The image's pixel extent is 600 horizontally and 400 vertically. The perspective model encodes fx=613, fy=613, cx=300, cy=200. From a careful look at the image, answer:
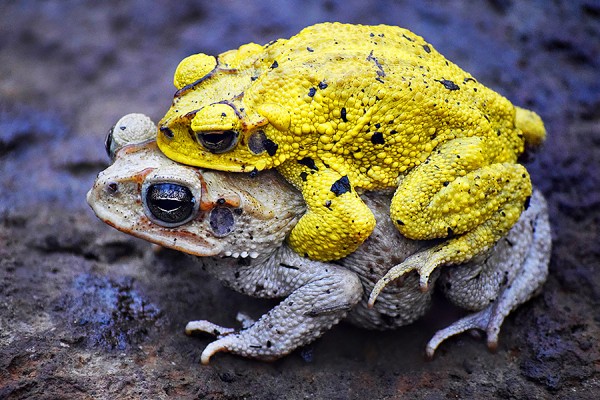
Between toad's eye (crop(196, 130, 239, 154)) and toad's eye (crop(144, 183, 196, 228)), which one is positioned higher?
toad's eye (crop(196, 130, 239, 154))

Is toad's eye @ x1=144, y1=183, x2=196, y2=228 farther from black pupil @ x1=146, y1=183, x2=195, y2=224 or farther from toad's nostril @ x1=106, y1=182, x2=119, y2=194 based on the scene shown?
toad's nostril @ x1=106, y1=182, x2=119, y2=194

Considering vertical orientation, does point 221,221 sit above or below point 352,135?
below

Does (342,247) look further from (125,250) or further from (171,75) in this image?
(171,75)

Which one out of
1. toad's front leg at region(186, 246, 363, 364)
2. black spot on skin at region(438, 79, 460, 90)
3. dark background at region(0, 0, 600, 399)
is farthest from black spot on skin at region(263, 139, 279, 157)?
dark background at region(0, 0, 600, 399)

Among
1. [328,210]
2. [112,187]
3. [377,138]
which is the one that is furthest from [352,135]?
[112,187]

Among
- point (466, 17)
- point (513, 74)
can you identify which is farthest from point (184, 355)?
point (466, 17)

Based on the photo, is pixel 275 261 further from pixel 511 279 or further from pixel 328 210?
pixel 511 279
